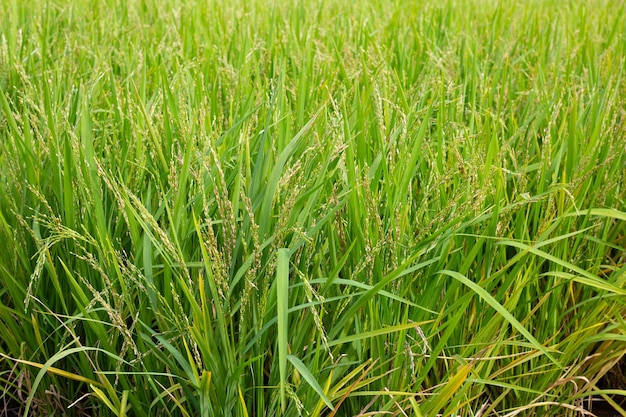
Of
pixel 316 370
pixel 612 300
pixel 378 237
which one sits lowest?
pixel 612 300

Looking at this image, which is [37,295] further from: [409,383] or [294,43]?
[294,43]

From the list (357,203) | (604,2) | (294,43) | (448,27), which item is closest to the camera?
(357,203)

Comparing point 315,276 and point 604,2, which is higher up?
point 315,276

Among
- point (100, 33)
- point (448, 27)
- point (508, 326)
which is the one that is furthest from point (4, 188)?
point (448, 27)

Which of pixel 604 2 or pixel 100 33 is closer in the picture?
pixel 100 33

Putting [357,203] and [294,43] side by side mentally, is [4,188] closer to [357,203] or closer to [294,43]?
[357,203]

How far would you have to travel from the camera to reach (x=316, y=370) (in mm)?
1236

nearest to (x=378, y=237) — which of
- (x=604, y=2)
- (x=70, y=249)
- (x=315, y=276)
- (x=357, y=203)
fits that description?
(x=357, y=203)

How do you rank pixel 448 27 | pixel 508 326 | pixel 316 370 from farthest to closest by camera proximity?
pixel 448 27, pixel 508 326, pixel 316 370

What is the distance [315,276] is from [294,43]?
1.34 metres

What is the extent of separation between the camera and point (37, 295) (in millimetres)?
1448

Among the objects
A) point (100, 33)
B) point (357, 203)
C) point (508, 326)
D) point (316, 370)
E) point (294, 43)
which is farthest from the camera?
point (100, 33)

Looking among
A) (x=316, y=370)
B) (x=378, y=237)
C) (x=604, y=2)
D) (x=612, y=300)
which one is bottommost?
(x=604, y=2)

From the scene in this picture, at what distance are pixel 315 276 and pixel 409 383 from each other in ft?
0.86
